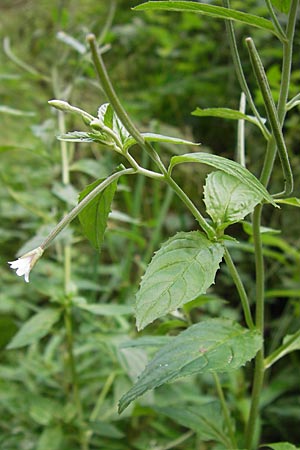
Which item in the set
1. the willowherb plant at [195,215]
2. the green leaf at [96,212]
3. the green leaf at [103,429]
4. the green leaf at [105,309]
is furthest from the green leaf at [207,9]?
the green leaf at [103,429]

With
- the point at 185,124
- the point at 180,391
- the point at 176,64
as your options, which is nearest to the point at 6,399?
the point at 180,391

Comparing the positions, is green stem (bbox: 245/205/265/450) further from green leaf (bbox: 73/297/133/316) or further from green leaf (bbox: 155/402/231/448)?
green leaf (bbox: 73/297/133/316)

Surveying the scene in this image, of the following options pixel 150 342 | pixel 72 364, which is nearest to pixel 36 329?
pixel 72 364

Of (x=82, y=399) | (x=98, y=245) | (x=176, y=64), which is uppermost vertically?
(x=98, y=245)

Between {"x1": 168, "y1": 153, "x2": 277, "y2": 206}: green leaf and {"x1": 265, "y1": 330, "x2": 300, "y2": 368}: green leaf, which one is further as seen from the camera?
{"x1": 265, "y1": 330, "x2": 300, "y2": 368}: green leaf

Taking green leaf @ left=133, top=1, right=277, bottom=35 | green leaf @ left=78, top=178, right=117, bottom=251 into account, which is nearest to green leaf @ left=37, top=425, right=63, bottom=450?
green leaf @ left=78, top=178, right=117, bottom=251

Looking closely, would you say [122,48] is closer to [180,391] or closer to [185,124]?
[185,124]

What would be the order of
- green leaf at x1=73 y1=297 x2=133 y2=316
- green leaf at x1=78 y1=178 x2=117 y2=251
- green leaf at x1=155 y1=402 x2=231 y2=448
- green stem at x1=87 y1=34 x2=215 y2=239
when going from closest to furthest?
1. green stem at x1=87 y1=34 x2=215 y2=239
2. green leaf at x1=78 y1=178 x2=117 y2=251
3. green leaf at x1=155 y1=402 x2=231 y2=448
4. green leaf at x1=73 y1=297 x2=133 y2=316

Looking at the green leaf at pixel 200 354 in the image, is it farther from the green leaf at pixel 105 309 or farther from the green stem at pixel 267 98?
the green leaf at pixel 105 309
